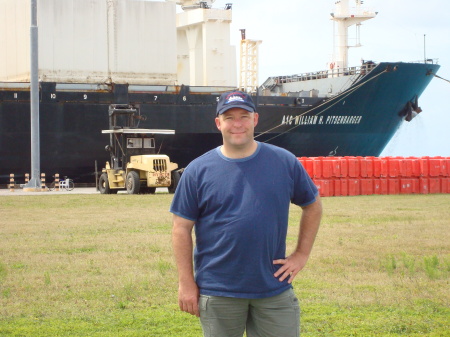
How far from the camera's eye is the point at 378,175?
25938 mm

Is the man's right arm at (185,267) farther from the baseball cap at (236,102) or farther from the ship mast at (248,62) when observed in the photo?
the ship mast at (248,62)

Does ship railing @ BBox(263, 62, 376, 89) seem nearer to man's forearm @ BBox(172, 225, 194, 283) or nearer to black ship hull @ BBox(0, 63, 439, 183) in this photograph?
black ship hull @ BBox(0, 63, 439, 183)

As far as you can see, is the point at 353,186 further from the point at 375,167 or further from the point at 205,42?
the point at 205,42

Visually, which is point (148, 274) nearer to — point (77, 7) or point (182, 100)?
point (182, 100)

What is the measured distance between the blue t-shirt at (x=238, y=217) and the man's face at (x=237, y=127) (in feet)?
0.27

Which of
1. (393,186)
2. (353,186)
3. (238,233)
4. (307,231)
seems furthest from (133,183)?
(238,233)

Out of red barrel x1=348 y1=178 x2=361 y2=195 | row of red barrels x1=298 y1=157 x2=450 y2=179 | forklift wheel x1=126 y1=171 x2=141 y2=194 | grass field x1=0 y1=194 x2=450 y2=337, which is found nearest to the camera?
grass field x1=0 y1=194 x2=450 y2=337

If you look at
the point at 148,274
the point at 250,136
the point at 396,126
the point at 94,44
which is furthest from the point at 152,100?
the point at 250,136

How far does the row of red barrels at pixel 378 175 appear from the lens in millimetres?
25266

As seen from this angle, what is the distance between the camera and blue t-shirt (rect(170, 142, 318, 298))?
429cm

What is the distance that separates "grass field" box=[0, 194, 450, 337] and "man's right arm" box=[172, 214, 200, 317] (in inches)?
99.6

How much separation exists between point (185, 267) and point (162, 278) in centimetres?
522

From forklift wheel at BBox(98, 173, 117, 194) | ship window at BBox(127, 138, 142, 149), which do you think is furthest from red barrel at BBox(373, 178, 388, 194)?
forklift wheel at BBox(98, 173, 117, 194)

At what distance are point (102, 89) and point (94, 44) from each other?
3.70 metres
